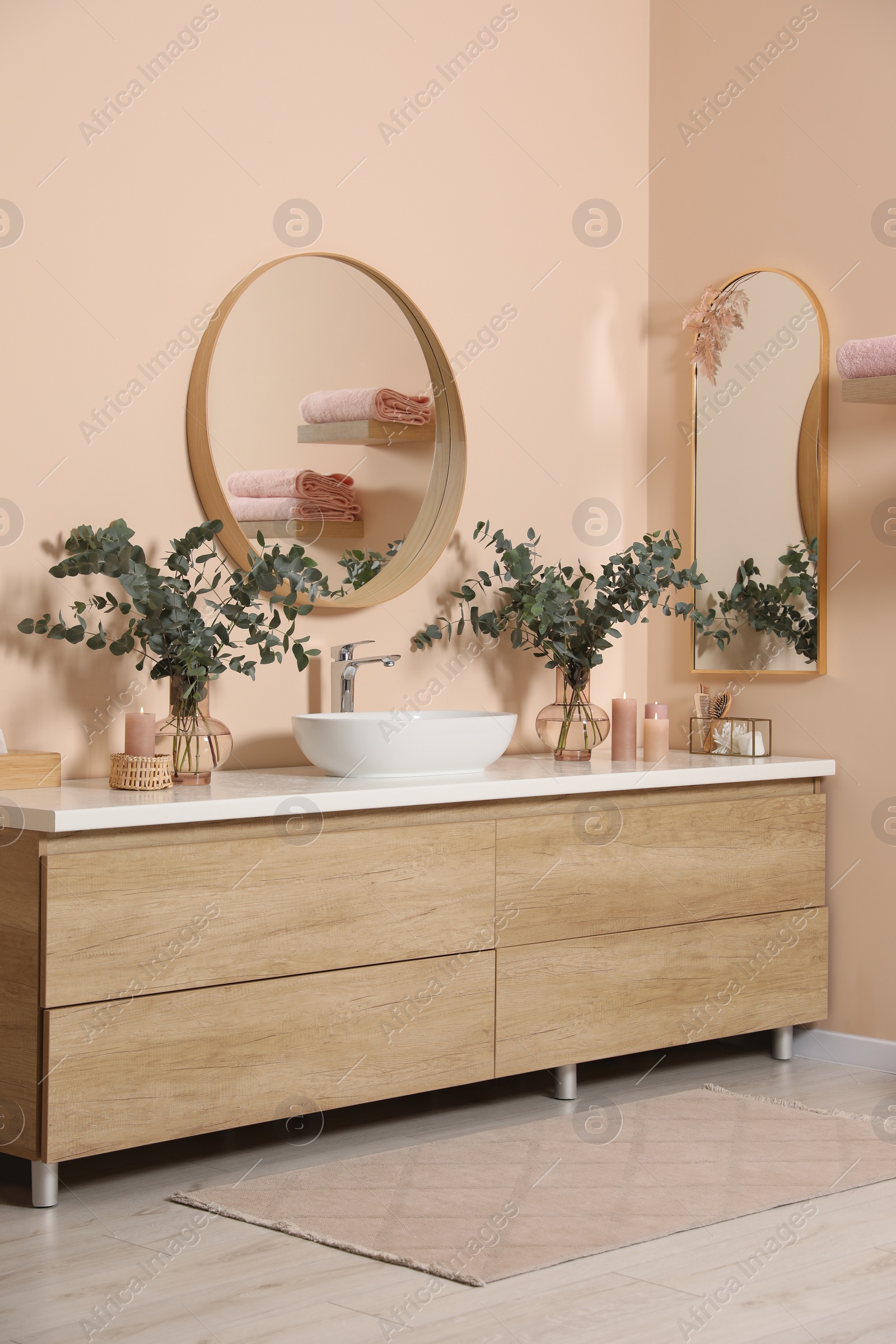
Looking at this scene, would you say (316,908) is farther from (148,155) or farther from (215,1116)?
(148,155)

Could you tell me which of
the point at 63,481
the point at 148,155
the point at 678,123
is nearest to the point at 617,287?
the point at 678,123

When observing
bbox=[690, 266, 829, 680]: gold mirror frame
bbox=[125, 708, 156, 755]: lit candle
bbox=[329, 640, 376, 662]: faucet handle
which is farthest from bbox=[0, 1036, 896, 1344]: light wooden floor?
bbox=[690, 266, 829, 680]: gold mirror frame

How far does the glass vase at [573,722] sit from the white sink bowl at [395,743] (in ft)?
1.52

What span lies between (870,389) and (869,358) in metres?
0.06

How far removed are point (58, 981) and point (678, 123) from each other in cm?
267

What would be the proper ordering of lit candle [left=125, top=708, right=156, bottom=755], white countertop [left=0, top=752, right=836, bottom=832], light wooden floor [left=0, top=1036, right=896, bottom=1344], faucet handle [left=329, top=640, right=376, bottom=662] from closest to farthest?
light wooden floor [left=0, top=1036, right=896, bottom=1344]
white countertop [left=0, top=752, right=836, bottom=832]
lit candle [left=125, top=708, right=156, bottom=755]
faucet handle [left=329, top=640, right=376, bottom=662]

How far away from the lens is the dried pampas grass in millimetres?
3555

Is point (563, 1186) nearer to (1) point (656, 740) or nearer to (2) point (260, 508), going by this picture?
(1) point (656, 740)

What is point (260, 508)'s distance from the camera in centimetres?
297

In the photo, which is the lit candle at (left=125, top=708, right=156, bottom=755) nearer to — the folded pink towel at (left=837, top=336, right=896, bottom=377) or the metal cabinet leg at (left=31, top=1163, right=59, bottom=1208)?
the metal cabinet leg at (left=31, top=1163, right=59, bottom=1208)

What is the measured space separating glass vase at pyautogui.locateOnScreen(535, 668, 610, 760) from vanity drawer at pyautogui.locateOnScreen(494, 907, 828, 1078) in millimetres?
465

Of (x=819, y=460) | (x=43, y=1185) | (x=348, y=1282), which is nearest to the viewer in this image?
(x=348, y=1282)

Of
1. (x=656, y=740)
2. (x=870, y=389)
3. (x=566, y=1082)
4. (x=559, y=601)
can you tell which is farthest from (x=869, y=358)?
(x=566, y=1082)

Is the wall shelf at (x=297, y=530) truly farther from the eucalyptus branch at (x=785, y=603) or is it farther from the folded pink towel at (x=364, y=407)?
the eucalyptus branch at (x=785, y=603)
